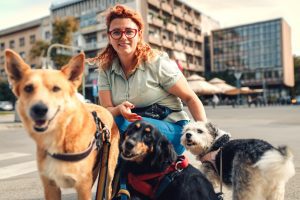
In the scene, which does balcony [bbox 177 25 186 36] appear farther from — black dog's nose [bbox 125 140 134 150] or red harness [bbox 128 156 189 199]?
black dog's nose [bbox 125 140 134 150]

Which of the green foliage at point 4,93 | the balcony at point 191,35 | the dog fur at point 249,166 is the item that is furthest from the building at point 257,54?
the dog fur at point 249,166

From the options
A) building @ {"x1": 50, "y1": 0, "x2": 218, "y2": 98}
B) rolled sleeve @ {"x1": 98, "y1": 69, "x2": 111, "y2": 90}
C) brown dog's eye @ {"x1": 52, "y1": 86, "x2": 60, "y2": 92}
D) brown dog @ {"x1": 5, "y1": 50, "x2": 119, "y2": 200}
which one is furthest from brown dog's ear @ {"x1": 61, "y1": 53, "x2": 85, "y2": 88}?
building @ {"x1": 50, "y1": 0, "x2": 218, "y2": 98}

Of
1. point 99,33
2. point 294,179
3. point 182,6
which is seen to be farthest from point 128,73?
point 182,6

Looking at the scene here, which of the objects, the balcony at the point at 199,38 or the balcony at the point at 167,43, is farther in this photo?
the balcony at the point at 199,38

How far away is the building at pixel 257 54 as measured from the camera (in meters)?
73.1

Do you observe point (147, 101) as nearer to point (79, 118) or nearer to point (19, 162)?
point (79, 118)

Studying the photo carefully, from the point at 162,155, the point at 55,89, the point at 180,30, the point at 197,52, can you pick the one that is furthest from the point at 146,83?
the point at 197,52

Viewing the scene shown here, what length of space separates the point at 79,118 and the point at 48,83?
412mm

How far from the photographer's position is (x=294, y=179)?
5.36m

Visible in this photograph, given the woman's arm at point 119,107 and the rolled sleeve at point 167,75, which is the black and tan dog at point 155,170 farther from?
the rolled sleeve at point 167,75

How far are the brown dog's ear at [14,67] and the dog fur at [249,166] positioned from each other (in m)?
2.25

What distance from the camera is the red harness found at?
3.46m

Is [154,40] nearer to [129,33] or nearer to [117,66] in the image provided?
[117,66]

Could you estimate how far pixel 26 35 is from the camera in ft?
231
